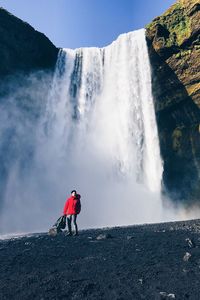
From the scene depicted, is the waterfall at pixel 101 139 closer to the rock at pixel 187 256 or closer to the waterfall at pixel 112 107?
the waterfall at pixel 112 107

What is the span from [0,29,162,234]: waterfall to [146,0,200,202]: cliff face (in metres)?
1.56

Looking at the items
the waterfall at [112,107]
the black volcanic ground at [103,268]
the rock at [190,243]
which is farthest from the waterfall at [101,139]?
the rock at [190,243]

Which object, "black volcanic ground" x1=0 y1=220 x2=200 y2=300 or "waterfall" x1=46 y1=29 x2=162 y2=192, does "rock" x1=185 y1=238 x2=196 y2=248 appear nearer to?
"black volcanic ground" x1=0 y1=220 x2=200 y2=300

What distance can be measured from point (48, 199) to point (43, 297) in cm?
2820

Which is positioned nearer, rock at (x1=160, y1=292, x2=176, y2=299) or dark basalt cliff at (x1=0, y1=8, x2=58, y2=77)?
rock at (x1=160, y1=292, x2=176, y2=299)

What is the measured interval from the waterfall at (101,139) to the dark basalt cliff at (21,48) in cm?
190

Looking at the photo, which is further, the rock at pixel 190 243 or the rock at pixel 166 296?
the rock at pixel 190 243

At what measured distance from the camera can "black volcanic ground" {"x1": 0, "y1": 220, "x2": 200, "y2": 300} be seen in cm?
802

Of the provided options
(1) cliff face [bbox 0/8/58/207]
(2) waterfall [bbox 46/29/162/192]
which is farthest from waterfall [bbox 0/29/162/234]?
(1) cliff face [bbox 0/8/58/207]

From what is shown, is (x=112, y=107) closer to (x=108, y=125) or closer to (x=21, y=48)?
(x=108, y=125)

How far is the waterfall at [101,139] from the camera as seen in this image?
3228 centimetres

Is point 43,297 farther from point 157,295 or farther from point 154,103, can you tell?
point 154,103

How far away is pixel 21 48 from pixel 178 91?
1990 centimetres

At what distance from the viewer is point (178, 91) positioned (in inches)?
1342
